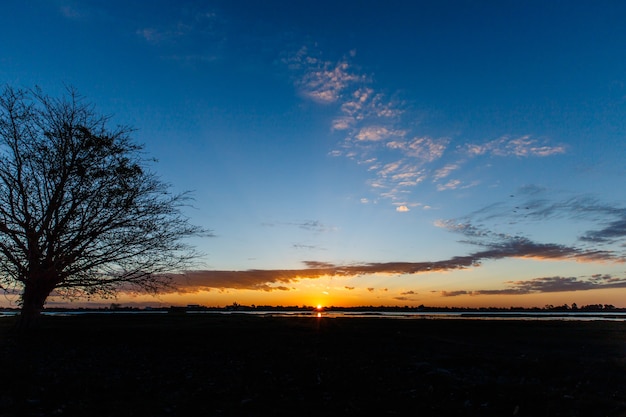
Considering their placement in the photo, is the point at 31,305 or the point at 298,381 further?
the point at 31,305

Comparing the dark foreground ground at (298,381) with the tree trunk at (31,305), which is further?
the tree trunk at (31,305)

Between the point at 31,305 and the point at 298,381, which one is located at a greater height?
the point at 31,305

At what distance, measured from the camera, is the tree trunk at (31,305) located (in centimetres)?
2573

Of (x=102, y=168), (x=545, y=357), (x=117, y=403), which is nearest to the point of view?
(x=117, y=403)

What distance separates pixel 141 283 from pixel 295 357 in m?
13.5

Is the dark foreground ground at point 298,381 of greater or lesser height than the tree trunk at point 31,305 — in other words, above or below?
below

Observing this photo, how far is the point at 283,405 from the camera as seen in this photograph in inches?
399

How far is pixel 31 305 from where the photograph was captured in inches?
1029

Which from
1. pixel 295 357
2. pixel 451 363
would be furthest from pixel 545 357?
pixel 295 357

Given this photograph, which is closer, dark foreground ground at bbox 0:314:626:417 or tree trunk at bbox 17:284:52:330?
dark foreground ground at bbox 0:314:626:417

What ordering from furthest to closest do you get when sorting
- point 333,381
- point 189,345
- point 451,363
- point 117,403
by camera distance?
1. point 189,345
2. point 451,363
3. point 333,381
4. point 117,403

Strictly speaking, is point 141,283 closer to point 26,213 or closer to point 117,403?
point 26,213

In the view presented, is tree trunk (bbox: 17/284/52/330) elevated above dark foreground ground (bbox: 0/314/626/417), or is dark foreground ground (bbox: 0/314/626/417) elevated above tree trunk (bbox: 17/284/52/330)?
tree trunk (bbox: 17/284/52/330)

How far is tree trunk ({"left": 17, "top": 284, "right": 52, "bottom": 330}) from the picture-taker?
2573cm
